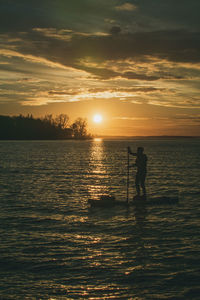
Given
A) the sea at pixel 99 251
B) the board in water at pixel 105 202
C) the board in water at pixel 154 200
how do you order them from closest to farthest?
1. the sea at pixel 99 251
2. the board in water at pixel 105 202
3. the board in water at pixel 154 200

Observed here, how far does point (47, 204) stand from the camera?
20.4 metres

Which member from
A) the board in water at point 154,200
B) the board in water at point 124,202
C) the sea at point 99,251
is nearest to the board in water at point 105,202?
the board in water at point 124,202

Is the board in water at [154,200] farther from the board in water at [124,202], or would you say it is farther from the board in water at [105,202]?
the board in water at [105,202]

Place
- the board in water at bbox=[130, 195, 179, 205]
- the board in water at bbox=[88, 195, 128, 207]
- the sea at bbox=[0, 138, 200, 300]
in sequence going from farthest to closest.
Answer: the board in water at bbox=[130, 195, 179, 205], the board in water at bbox=[88, 195, 128, 207], the sea at bbox=[0, 138, 200, 300]

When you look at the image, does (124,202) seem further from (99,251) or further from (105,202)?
(99,251)

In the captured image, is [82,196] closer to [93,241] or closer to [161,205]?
[161,205]

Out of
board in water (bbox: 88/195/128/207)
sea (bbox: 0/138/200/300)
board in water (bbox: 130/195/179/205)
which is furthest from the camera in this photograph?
board in water (bbox: 130/195/179/205)

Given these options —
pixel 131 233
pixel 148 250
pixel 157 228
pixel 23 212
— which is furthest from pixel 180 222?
pixel 23 212

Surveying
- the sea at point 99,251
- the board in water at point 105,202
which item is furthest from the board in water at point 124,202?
the sea at point 99,251

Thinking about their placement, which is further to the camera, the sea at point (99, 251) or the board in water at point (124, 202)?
the board in water at point (124, 202)

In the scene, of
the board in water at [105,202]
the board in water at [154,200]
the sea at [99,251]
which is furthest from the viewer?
the board in water at [154,200]

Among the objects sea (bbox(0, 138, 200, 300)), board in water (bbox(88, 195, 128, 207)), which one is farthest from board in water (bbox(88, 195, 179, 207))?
sea (bbox(0, 138, 200, 300))

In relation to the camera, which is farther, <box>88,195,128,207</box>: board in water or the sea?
<box>88,195,128,207</box>: board in water

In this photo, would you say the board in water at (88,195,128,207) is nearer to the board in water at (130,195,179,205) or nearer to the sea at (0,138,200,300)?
the sea at (0,138,200,300)
